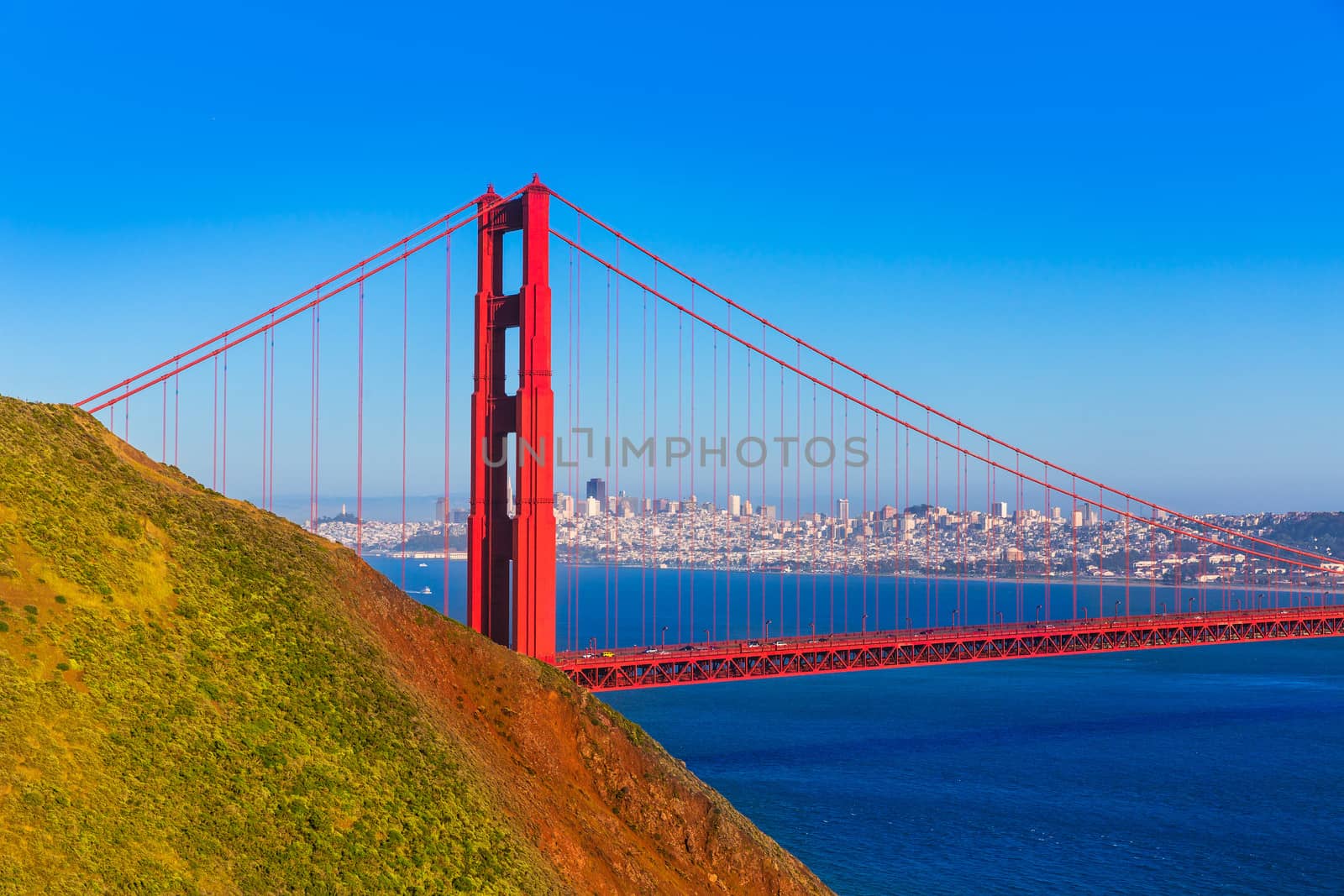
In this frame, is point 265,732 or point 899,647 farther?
point 899,647

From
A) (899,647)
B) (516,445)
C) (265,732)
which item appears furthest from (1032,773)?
(265,732)

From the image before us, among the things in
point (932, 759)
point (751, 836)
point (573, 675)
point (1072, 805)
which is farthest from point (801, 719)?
point (751, 836)

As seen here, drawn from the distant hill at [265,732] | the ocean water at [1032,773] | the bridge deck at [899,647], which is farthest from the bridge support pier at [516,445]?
the ocean water at [1032,773]

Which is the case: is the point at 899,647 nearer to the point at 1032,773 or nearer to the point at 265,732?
the point at 1032,773

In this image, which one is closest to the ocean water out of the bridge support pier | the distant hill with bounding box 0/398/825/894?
the bridge support pier

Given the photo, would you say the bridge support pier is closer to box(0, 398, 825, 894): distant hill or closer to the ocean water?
box(0, 398, 825, 894): distant hill

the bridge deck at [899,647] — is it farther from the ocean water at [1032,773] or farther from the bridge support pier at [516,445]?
the ocean water at [1032,773]
